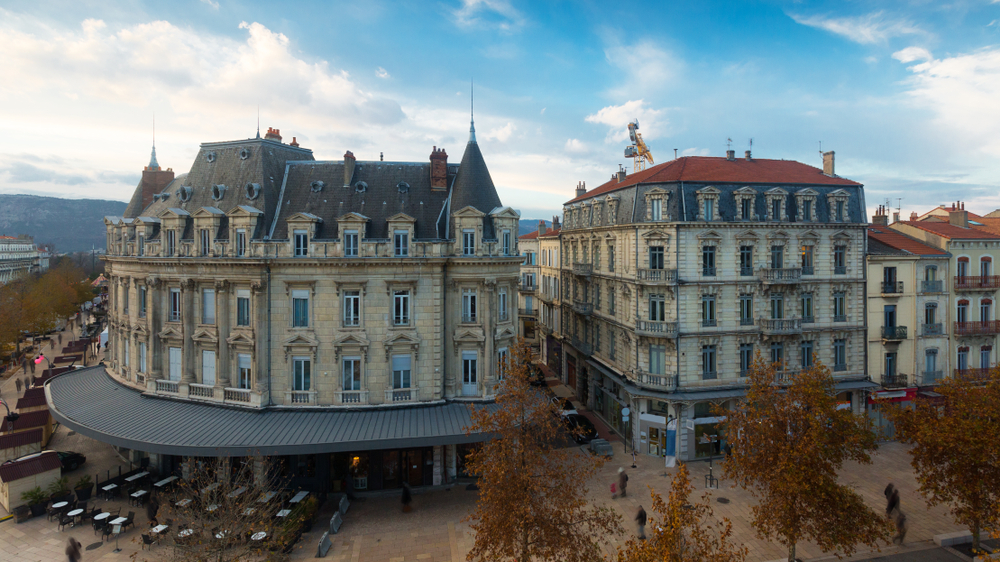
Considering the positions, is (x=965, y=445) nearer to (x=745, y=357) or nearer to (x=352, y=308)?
(x=745, y=357)

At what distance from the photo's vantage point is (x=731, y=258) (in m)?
32.7

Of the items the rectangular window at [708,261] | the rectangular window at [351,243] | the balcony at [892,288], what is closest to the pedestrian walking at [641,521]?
the rectangular window at [708,261]

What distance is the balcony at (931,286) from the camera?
35200 mm

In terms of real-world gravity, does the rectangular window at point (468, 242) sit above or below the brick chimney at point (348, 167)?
below

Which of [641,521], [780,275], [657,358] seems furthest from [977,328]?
[641,521]

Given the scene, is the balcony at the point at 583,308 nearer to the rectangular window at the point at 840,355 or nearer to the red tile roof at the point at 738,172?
the red tile roof at the point at 738,172

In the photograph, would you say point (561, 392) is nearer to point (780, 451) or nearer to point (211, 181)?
point (780, 451)

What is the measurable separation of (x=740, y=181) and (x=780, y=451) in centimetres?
1951

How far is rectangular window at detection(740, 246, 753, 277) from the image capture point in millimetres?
32938

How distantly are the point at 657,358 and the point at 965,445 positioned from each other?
15.9 metres

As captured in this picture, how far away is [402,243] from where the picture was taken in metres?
29.5

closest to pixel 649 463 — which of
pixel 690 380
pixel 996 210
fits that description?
pixel 690 380

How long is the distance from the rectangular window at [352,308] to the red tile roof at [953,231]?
41076 mm

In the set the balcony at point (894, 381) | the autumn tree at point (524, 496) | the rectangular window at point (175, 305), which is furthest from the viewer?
the balcony at point (894, 381)
